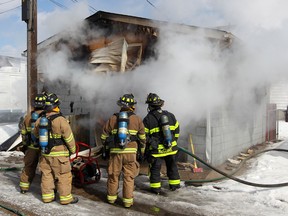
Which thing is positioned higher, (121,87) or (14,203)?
(121,87)

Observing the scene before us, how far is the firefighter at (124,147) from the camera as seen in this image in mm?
4317

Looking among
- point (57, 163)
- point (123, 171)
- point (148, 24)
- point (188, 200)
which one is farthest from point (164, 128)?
point (148, 24)

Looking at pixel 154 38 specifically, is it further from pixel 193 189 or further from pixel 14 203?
pixel 14 203

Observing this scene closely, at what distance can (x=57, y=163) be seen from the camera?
173 inches

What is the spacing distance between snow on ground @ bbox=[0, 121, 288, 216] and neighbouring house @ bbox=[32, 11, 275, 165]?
114 centimetres

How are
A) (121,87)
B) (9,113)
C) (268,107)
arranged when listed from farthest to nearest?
1. (9,113)
2. (268,107)
3. (121,87)

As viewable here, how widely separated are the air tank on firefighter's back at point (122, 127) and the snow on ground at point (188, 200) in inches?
40.8

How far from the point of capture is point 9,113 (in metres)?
21.5

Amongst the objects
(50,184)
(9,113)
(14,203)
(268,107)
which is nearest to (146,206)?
(50,184)

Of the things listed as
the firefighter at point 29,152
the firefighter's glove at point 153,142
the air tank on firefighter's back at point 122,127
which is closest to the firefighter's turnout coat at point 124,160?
the air tank on firefighter's back at point 122,127

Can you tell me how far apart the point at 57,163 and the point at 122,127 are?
1144mm

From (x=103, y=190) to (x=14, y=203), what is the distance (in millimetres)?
1467

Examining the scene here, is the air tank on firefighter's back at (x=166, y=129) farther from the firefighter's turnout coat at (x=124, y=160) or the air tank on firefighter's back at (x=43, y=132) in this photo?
the air tank on firefighter's back at (x=43, y=132)

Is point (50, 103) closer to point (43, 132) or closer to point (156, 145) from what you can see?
point (43, 132)
